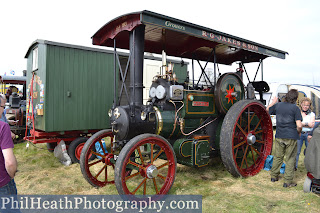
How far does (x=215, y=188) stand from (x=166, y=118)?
1.28 meters

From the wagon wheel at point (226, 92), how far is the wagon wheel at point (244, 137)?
219 millimetres

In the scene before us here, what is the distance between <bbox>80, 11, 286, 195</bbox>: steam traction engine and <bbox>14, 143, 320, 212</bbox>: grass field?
26 cm

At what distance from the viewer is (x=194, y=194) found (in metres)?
3.41

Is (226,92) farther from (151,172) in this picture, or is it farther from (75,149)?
(75,149)

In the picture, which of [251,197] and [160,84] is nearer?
[251,197]

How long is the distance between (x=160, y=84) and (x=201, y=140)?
42.0 inches

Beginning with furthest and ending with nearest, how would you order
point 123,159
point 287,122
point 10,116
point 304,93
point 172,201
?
point 304,93 < point 10,116 < point 287,122 < point 172,201 < point 123,159

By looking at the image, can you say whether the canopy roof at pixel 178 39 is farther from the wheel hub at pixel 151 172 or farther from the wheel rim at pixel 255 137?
the wheel hub at pixel 151 172

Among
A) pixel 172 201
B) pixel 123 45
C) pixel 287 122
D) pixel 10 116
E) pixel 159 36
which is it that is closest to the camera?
pixel 172 201

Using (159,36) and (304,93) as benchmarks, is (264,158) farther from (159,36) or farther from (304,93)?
(304,93)

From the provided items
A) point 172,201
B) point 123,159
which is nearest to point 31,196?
point 123,159

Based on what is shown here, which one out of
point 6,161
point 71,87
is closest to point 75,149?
point 71,87

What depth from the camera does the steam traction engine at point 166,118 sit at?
10.4 feet

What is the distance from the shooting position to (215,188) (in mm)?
3646
